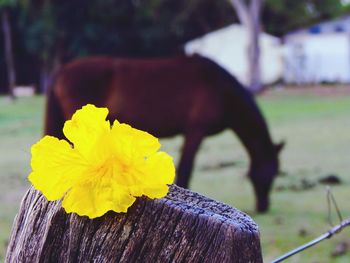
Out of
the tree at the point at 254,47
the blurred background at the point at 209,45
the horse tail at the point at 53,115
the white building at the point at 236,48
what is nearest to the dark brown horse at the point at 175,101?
the horse tail at the point at 53,115

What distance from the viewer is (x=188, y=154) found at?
26.7 ft

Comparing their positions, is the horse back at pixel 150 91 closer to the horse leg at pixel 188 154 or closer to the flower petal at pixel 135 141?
the horse leg at pixel 188 154

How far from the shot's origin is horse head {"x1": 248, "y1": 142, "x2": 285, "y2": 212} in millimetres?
7805

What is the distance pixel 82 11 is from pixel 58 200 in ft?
133

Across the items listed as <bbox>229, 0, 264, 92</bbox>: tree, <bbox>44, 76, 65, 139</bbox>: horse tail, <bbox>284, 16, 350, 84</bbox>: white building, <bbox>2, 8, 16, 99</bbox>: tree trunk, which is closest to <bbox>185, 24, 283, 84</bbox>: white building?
<bbox>284, 16, 350, 84</bbox>: white building

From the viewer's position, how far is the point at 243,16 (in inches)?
1390

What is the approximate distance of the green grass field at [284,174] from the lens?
6.55 metres

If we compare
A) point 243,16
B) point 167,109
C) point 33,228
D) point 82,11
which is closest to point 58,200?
point 33,228

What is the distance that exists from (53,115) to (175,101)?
1.13 meters

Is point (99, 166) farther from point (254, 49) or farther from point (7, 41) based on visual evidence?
point (7, 41)

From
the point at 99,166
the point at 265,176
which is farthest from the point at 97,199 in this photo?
the point at 265,176

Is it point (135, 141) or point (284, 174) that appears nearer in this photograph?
point (135, 141)

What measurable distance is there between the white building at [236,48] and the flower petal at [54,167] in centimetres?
4286

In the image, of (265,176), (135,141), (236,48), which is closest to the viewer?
(135,141)
